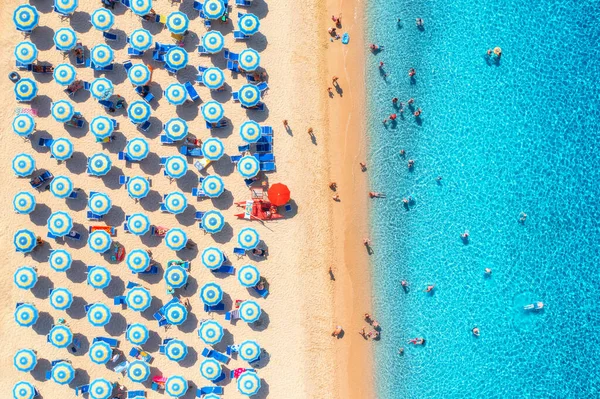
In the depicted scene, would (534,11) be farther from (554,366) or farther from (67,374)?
(67,374)

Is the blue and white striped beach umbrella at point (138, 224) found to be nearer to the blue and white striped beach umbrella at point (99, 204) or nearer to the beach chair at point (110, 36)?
the blue and white striped beach umbrella at point (99, 204)

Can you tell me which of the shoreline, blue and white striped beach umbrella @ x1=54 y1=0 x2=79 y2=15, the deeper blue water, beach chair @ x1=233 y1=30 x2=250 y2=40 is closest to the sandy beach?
the shoreline

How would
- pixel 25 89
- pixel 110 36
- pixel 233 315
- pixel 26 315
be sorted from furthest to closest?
pixel 110 36 → pixel 233 315 → pixel 25 89 → pixel 26 315

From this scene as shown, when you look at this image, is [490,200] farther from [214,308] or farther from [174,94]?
[174,94]

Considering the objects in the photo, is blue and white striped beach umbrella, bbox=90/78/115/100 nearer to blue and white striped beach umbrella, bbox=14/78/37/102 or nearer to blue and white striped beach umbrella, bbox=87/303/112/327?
blue and white striped beach umbrella, bbox=14/78/37/102

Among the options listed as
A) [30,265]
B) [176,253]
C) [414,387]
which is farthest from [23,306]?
Answer: [414,387]

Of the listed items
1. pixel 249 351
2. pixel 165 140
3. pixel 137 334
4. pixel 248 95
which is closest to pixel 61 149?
pixel 165 140
